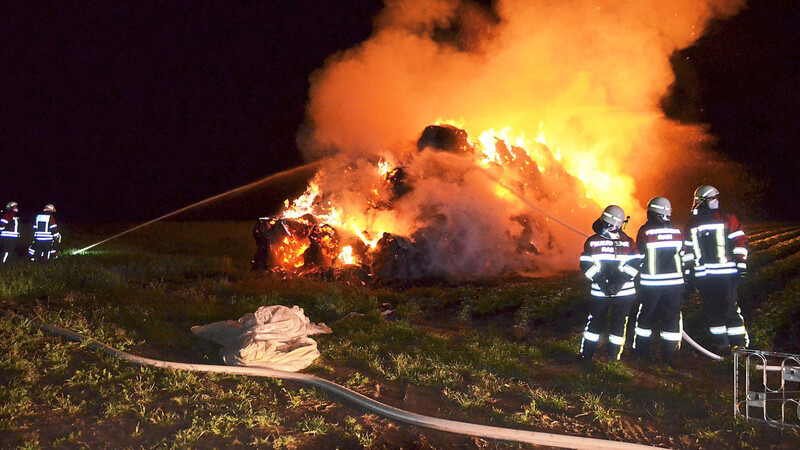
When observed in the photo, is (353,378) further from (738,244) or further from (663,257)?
(738,244)

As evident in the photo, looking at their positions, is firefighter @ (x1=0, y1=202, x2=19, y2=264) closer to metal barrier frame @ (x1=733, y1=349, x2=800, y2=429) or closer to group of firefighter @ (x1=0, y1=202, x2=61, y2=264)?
group of firefighter @ (x1=0, y1=202, x2=61, y2=264)

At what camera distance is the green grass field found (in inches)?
170

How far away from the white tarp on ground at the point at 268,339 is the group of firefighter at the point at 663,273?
368cm

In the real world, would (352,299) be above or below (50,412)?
above

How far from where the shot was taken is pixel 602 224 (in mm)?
6520

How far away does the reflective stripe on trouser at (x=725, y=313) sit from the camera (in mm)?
6695

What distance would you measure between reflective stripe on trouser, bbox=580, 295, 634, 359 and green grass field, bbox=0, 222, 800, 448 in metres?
0.26

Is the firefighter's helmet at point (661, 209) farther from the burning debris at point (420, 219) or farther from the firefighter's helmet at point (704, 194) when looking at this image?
the burning debris at point (420, 219)

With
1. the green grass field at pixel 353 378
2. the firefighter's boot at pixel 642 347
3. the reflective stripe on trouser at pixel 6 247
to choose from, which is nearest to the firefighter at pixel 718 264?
the green grass field at pixel 353 378

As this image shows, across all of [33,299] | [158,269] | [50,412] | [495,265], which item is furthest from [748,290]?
[158,269]

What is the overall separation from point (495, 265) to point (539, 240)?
8.69 ft

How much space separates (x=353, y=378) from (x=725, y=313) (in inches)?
201

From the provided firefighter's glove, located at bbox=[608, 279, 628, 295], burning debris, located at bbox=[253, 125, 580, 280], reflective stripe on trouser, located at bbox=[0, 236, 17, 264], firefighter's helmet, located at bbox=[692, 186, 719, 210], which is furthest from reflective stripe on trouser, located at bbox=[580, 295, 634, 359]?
reflective stripe on trouser, located at bbox=[0, 236, 17, 264]

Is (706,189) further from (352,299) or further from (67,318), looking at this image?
(67,318)
